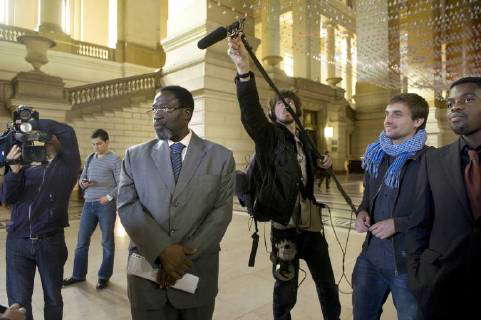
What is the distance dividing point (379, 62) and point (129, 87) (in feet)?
40.0

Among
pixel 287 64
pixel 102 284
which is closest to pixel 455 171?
pixel 102 284

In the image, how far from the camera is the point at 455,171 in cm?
161

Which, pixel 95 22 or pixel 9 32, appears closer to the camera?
pixel 9 32

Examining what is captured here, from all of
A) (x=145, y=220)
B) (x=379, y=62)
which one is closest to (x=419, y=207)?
(x=145, y=220)

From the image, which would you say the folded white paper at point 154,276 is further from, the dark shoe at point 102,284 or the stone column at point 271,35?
the stone column at point 271,35

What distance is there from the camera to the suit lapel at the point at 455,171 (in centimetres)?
154

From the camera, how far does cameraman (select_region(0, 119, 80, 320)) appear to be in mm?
2551

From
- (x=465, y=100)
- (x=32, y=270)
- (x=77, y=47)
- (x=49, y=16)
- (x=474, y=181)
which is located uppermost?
(x=49, y=16)

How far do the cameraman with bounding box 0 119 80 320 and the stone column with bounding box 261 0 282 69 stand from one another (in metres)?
12.9

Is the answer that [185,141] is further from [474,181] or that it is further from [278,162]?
[474,181]

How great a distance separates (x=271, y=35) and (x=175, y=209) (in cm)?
1441

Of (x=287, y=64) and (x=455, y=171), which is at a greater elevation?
(x=287, y=64)

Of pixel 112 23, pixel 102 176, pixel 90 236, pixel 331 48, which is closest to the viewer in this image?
pixel 90 236

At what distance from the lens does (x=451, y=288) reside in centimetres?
152
